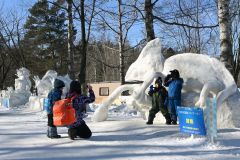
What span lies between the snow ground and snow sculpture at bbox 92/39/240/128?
0.87 meters

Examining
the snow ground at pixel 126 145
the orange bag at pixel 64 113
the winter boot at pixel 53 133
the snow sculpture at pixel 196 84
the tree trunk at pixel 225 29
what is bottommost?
the snow ground at pixel 126 145

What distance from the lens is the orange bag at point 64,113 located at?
9.96m

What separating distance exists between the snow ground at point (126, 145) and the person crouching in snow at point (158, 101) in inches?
25.2

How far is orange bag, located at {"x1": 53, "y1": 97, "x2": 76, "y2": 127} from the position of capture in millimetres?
9961

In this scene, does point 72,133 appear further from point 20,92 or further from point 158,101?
point 20,92

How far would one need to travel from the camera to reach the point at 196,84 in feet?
41.3

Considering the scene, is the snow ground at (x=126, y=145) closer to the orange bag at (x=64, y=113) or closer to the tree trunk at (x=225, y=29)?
the orange bag at (x=64, y=113)

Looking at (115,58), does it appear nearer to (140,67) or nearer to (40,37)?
(40,37)

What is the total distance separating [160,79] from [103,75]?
60089 millimetres

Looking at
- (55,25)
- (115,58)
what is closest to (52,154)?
(55,25)

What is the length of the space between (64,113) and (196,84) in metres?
4.28

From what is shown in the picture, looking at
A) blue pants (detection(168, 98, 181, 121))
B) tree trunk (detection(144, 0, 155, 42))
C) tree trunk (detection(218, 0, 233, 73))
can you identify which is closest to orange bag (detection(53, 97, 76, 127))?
blue pants (detection(168, 98, 181, 121))

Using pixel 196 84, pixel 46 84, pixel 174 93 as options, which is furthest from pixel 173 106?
pixel 46 84

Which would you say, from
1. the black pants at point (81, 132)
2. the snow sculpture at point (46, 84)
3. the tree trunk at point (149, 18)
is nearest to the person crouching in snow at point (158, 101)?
the black pants at point (81, 132)
